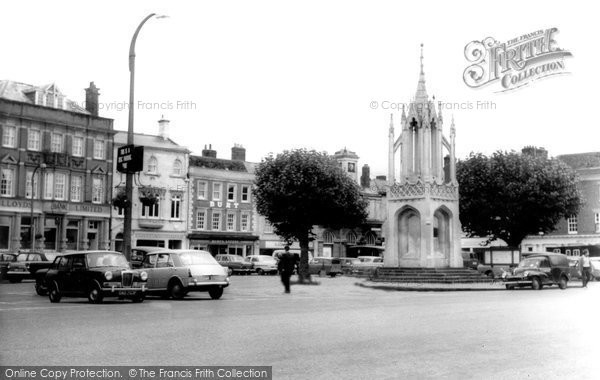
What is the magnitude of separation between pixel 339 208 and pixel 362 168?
3167 cm

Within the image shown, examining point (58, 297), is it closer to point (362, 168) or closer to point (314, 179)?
point (314, 179)

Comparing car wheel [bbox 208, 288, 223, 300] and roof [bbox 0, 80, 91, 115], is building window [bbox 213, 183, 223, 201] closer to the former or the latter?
roof [bbox 0, 80, 91, 115]

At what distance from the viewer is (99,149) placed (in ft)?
202

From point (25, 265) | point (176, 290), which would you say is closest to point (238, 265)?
point (25, 265)

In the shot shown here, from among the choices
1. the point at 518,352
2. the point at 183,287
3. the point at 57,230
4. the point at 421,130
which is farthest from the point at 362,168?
the point at 518,352

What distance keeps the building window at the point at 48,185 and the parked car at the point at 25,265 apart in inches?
796

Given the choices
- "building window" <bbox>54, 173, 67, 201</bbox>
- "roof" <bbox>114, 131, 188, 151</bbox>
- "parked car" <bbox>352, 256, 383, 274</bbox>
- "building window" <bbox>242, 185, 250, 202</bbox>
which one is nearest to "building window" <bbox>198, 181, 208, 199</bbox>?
"roof" <bbox>114, 131, 188, 151</bbox>

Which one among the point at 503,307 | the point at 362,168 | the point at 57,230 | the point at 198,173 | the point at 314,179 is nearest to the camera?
the point at 503,307

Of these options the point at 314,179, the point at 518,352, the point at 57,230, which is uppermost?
the point at 314,179

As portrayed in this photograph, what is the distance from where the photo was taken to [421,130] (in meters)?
39.0

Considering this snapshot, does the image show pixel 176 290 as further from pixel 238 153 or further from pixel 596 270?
pixel 238 153

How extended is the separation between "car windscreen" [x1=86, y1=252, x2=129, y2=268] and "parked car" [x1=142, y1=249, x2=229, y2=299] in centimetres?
198

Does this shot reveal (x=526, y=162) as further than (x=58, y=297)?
Yes

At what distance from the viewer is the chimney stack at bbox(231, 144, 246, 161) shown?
74.8 metres
